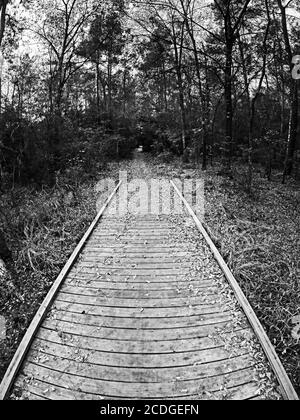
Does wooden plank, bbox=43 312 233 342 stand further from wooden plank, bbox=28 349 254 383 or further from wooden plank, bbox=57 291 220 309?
wooden plank, bbox=28 349 254 383

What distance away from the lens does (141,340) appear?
352 centimetres

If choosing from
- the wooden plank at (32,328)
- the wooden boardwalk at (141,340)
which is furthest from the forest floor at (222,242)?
the wooden boardwalk at (141,340)

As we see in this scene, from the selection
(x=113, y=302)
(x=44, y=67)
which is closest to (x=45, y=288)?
(x=113, y=302)

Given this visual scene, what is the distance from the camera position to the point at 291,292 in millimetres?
4418

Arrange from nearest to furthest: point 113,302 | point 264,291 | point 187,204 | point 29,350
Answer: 1. point 29,350
2. point 113,302
3. point 264,291
4. point 187,204

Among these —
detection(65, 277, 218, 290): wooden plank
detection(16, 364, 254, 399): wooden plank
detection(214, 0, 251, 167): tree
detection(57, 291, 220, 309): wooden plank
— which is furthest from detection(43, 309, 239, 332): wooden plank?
detection(214, 0, 251, 167): tree

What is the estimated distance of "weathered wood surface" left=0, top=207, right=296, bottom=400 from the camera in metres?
2.92

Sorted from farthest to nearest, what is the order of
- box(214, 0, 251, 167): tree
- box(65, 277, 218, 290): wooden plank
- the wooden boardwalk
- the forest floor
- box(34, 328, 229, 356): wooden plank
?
box(214, 0, 251, 167): tree < box(65, 277, 218, 290): wooden plank < the forest floor < box(34, 328, 229, 356): wooden plank < the wooden boardwalk

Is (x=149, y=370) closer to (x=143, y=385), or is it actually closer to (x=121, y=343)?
(x=143, y=385)

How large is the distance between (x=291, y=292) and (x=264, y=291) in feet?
1.33

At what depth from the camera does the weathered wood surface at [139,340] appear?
2.92 metres

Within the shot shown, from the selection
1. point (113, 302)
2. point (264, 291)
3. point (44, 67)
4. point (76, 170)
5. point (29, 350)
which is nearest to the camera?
point (29, 350)

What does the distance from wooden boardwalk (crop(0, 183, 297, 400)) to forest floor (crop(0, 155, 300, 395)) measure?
0.37 m
